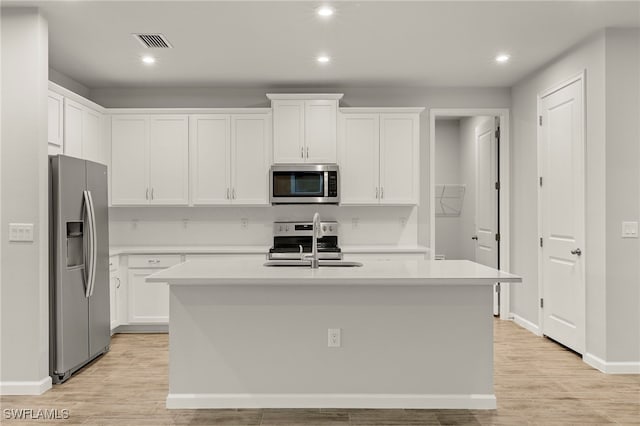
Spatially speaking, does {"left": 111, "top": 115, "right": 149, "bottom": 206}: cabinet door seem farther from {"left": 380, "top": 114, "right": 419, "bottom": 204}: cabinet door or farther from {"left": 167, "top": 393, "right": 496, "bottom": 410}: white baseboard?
{"left": 167, "top": 393, "right": 496, "bottom": 410}: white baseboard

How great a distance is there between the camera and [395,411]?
9.89ft

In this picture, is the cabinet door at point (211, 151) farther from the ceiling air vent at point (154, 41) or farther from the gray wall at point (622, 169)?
the gray wall at point (622, 169)

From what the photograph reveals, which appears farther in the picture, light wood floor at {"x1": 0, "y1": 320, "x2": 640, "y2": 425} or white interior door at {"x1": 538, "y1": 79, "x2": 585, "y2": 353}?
white interior door at {"x1": 538, "y1": 79, "x2": 585, "y2": 353}

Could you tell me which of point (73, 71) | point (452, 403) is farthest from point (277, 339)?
point (73, 71)

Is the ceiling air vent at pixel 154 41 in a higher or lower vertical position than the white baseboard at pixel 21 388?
higher

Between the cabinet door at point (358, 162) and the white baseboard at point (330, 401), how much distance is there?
102 inches

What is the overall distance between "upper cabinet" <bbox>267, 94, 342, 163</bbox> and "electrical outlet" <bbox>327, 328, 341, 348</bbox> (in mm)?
2556

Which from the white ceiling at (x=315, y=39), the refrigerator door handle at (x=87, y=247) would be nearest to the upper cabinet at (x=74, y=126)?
the white ceiling at (x=315, y=39)

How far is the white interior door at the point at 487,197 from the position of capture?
5.85 m

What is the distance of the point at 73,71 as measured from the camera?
495 centimetres

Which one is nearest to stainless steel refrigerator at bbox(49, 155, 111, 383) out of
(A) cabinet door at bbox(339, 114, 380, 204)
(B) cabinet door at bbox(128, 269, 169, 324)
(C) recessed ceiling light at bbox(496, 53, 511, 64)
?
(B) cabinet door at bbox(128, 269, 169, 324)

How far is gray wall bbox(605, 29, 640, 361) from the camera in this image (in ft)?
12.5

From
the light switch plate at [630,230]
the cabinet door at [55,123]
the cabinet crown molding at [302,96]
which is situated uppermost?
the cabinet crown molding at [302,96]

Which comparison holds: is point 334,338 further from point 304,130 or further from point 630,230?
point 304,130
